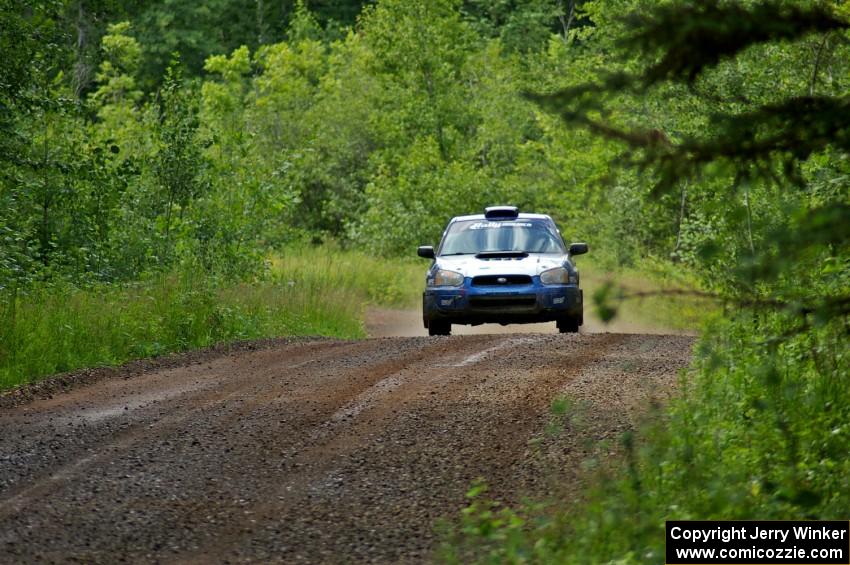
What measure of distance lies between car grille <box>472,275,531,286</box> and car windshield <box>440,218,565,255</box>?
1.10 meters

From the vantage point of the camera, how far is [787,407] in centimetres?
848

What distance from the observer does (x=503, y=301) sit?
19.3 metres

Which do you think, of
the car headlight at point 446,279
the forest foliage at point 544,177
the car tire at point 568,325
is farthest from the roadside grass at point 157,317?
the car tire at point 568,325

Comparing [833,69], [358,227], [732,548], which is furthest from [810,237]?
[358,227]

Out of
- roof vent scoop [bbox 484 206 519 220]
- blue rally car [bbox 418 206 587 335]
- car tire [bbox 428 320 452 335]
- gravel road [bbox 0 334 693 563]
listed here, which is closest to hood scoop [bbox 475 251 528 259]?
blue rally car [bbox 418 206 587 335]

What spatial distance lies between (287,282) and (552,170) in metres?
24.2

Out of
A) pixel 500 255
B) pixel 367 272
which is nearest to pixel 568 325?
pixel 500 255

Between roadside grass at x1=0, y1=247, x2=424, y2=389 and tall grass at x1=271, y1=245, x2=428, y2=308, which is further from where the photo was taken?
tall grass at x1=271, y1=245, x2=428, y2=308

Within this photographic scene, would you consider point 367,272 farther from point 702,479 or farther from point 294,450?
point 702,479

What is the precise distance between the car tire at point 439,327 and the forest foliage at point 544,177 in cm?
237

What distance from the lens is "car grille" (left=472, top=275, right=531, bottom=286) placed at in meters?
19.3

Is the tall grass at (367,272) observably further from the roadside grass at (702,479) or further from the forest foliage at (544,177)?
the roadside grass at (702,479)

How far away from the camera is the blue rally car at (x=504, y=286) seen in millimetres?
19344

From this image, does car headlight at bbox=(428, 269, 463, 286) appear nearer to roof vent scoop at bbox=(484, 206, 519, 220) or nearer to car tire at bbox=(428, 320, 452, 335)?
car tire at bbox=(428, 320, 452, 335)
